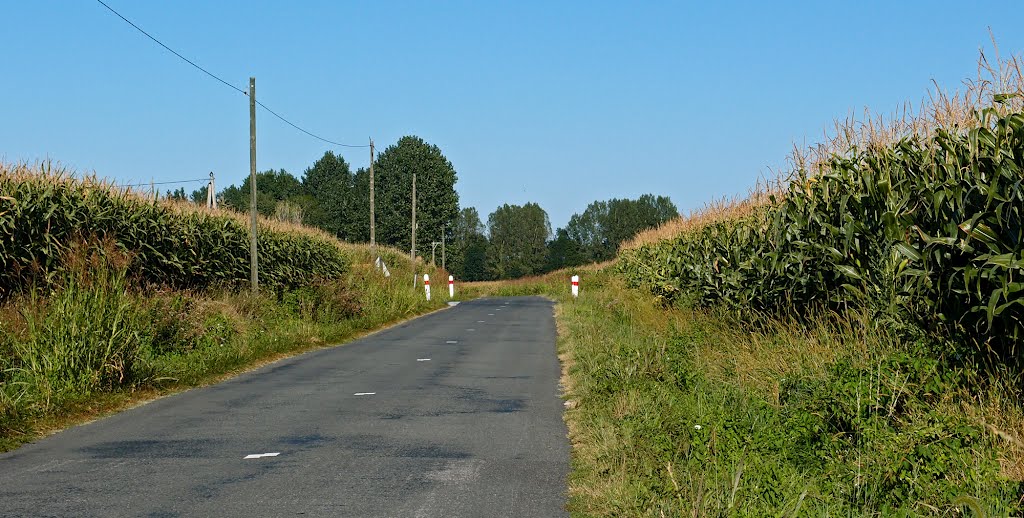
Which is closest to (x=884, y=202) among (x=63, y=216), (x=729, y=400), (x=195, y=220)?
(x=729, y=400)

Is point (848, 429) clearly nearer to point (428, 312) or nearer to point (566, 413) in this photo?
point (566, 413)

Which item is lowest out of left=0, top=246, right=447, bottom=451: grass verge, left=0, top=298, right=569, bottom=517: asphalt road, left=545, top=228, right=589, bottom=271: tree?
left=0, top=298, right=569, bottom=517: asphalt road

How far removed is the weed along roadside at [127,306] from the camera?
417 inches

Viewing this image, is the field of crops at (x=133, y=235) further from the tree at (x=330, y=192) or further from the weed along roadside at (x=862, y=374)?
the tree at (x=330, y=192)

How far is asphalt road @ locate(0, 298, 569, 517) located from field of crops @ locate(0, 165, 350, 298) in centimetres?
435

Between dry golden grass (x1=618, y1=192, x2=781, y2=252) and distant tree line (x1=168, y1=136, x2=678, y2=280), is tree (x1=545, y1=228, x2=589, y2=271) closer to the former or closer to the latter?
distant tree line (x1=168, y1=136, x2=678, y2=280)

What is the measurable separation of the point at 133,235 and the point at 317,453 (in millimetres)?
12065

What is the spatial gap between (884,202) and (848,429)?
335 cm

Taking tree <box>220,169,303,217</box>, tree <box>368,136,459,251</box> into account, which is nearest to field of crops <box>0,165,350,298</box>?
tree <box>368,136,459,251</box>

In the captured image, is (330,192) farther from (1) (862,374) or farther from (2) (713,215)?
(1) (862,374)

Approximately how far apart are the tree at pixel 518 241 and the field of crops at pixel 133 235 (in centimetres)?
11449

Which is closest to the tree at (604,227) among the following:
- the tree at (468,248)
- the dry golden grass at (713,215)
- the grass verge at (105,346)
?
the tree at (468,248)

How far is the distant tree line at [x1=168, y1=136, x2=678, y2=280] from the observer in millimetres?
90000

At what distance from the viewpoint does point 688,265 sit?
56.9ft
